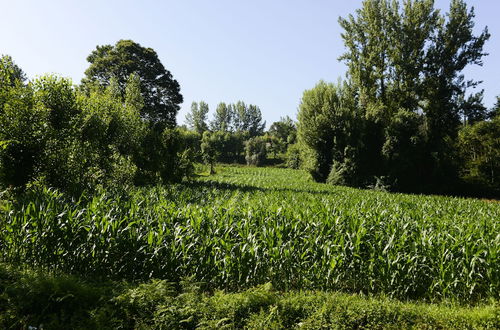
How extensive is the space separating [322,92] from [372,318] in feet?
96.1

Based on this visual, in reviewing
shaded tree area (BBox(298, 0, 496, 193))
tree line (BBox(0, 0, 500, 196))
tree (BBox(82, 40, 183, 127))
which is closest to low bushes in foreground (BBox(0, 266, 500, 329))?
tree line (BBox(0, 0, 500, 196))

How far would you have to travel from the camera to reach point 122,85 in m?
35.8

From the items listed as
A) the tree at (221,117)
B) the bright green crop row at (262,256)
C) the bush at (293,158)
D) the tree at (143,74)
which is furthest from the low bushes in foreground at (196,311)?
the tree at (221,117)

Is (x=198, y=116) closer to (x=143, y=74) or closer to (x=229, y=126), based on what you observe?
(x=229, y=126)

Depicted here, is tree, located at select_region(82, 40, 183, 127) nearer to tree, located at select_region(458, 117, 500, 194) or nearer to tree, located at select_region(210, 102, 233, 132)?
tree, located at select_region(458, 117, 500, 194)

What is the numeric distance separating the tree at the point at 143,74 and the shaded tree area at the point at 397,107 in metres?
17.1

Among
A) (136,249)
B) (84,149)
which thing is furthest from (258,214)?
(84,149)

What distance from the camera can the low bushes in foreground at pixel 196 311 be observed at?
433cm

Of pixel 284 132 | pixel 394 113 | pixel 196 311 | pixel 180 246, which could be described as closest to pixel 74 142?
pixel 180 246

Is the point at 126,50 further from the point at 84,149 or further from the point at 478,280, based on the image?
the point at 478,280

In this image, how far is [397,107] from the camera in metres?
29.7

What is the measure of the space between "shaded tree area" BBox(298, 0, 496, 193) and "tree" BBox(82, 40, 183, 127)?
17147 mm

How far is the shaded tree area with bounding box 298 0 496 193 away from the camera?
2762 centimetres

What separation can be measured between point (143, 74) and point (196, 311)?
122 ft
